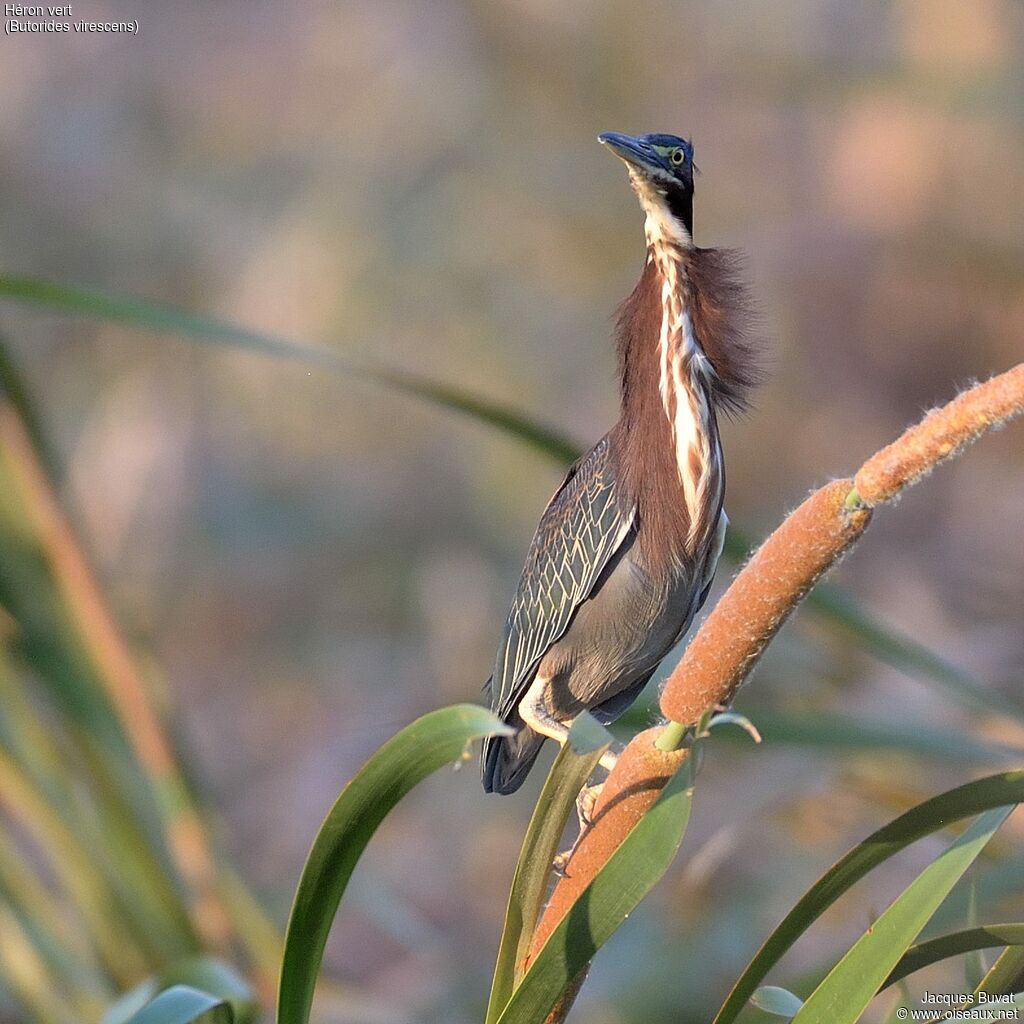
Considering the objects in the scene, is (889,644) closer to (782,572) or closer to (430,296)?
(782,572)

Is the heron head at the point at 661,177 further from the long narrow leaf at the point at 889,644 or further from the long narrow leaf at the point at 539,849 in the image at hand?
the long narrow leaf at the point at 539,849

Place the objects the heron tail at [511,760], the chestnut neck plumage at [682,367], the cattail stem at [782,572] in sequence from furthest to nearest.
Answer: the heron tail at [511,760] → the chestnut neck plumage at [682,367] → the cattail stem at [782,572]

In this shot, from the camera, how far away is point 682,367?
1496 millimetres

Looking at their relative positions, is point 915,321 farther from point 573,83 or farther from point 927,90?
point 573,83

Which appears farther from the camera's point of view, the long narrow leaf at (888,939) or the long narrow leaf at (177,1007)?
the long narrow leaf at (177,1007)

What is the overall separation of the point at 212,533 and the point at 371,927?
203 centimetres

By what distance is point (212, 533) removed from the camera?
6312mm

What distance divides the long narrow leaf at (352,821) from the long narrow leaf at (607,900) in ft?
0.44

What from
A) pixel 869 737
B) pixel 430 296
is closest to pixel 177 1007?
pixel 869 737

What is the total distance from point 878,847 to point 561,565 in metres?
0.80

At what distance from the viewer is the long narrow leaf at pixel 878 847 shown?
0.98 meters

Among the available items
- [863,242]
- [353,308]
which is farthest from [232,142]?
[863,242]

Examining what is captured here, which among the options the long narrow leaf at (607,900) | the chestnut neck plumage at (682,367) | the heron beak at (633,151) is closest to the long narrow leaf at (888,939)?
the long narrow leaf at (607,900)

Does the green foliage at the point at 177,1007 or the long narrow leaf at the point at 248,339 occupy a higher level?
the long narrow leaf at the point at 248,339
